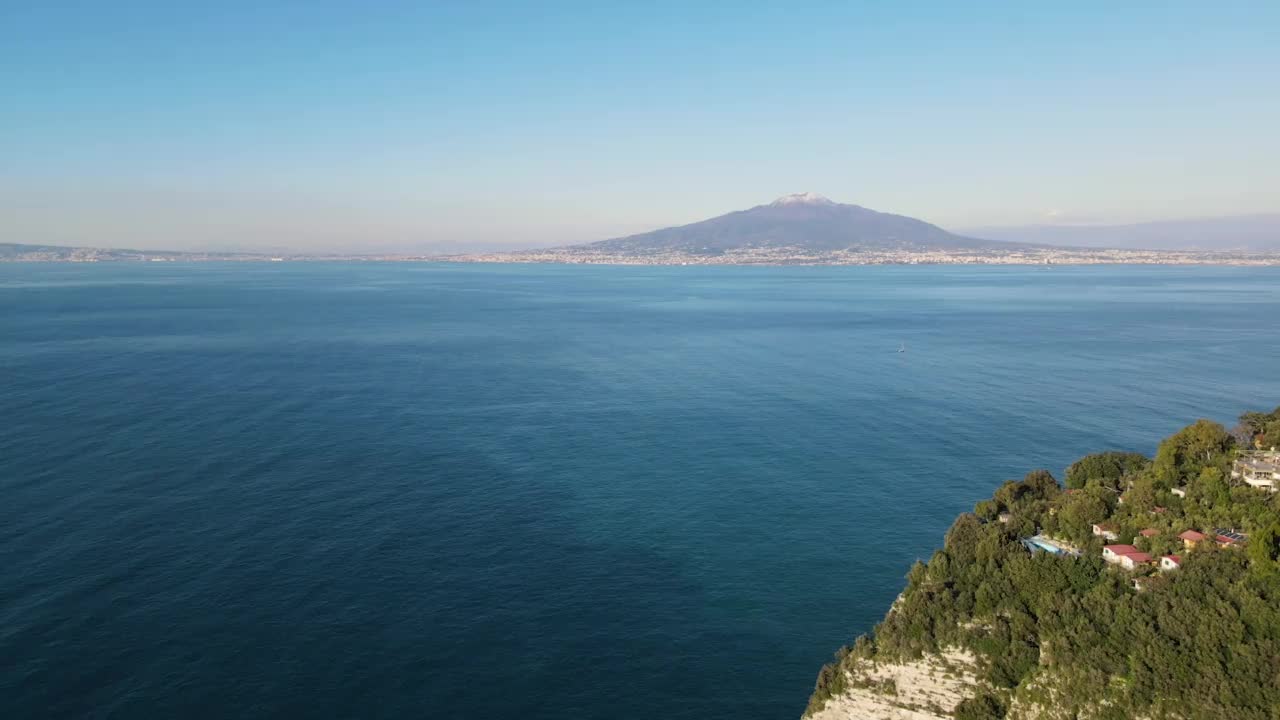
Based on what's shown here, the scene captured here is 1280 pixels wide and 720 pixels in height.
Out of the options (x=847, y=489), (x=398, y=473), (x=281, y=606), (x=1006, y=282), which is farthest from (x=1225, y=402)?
(x=1006, y=282)

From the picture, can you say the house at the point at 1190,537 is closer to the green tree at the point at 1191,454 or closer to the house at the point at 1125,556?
the house at the point at 1125,556

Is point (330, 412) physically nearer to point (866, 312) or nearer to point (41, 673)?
point (41, 673)

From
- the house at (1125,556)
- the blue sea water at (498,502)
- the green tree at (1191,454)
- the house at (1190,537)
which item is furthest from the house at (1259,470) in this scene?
the blue sea water at (498,502)

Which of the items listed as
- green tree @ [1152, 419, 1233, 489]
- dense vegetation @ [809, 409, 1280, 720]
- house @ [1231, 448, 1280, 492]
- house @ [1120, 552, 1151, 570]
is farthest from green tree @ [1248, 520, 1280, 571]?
green tree @ [1152, 419, 1233, 489]

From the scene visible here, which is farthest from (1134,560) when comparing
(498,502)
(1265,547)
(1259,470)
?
(498,502)

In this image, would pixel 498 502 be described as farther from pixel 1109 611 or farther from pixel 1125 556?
pixel 1125 556
